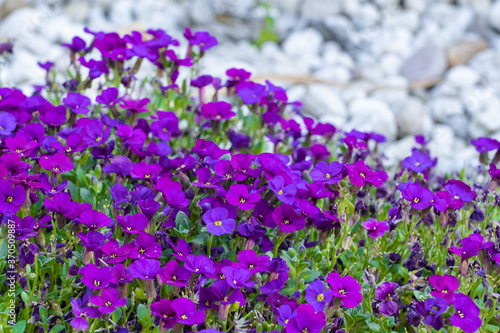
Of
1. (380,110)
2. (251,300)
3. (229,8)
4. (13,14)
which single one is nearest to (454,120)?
(380,110)

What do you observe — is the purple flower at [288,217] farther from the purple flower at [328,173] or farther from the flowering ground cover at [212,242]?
the purple flower at [328,173]

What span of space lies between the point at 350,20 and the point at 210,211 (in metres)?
5.34

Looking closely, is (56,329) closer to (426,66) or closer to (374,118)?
(374,118)

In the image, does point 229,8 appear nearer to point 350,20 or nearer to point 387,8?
point 350,20

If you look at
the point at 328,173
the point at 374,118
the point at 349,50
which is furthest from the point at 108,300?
the point at 349,50

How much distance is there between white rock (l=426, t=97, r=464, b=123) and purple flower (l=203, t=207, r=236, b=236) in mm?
3625

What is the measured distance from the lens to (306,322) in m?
1.50

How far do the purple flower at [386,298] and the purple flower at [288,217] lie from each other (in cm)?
30

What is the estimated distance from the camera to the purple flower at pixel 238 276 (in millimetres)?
1583

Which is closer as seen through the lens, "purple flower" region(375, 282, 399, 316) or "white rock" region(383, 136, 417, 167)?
"purple flower" region(375, 282, 399, 316)

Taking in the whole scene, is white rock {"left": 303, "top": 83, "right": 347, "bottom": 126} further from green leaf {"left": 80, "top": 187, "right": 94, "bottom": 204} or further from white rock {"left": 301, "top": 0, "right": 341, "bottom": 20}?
green leaf {"left": 80, "top": 187, "right": 94, "bottom": 204}

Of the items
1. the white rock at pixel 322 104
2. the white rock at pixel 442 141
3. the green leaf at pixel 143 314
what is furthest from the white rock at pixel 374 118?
the green leaf at pixel 143 314

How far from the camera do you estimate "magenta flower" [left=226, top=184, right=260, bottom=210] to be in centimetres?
173

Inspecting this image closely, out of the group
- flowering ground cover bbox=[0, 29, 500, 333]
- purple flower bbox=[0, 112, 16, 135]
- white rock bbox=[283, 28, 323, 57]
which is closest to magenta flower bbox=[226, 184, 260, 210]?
flowering ground cover bbox=[0, 29, 500, 333]
